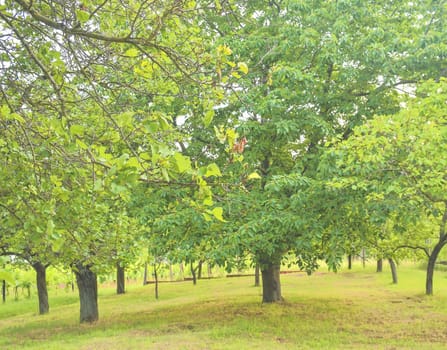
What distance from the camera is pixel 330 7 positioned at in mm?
12359

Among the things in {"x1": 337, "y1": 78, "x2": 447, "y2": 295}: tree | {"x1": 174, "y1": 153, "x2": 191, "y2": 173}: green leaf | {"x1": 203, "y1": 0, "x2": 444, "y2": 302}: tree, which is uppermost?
{"x1": 203, "y1": 0, "x2": 444, "y2": 302}: tree

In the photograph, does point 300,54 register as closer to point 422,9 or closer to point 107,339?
point 422,9

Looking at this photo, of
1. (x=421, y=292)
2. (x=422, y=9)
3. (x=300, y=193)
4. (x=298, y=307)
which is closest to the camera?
(x=300, y=193)

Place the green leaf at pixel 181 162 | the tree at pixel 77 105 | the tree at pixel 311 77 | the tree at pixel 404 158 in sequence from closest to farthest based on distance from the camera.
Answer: the green leaf at pixel 181 162
the tree at pixel 77 105
the tree at pixel 404 158
the tree at pixel 311 77

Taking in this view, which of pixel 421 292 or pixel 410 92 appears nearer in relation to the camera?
pixel 410 92

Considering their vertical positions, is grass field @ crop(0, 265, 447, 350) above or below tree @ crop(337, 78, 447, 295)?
below

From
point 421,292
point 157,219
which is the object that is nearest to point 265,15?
point 157,219

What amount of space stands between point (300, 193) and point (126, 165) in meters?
8.72

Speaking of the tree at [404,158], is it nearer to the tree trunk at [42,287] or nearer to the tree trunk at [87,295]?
the tree trunk at [87,295]

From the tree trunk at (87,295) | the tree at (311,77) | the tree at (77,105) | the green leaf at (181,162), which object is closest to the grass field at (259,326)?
the tree trunk at (87,295)

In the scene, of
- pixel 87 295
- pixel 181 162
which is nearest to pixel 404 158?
pixel 181 162

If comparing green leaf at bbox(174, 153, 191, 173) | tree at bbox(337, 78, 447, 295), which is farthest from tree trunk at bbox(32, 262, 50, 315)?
green leaf at bbox(174, 153, 191, 173)

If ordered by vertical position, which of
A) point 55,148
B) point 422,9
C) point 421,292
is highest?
point 422,9

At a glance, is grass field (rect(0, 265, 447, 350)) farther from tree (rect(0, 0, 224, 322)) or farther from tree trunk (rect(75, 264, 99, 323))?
tree (rect(0, 0, 224, 322))
